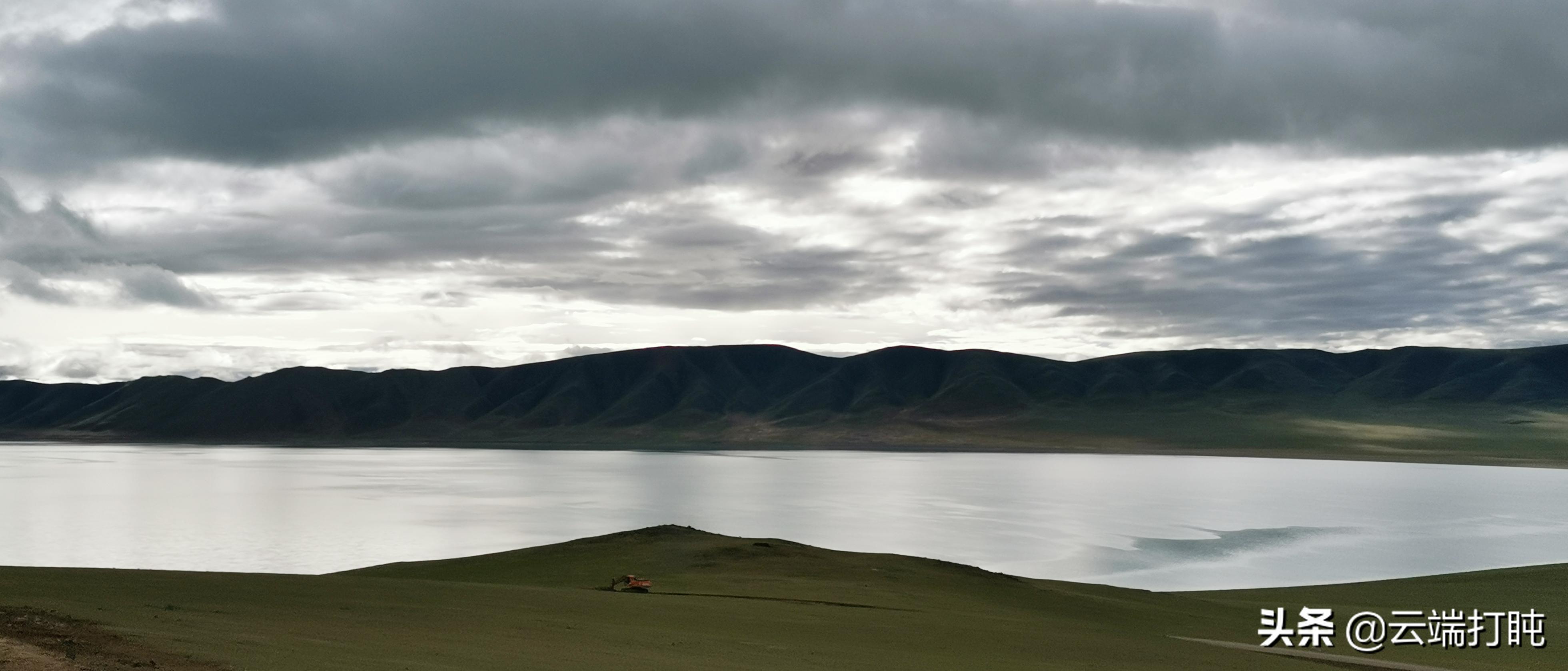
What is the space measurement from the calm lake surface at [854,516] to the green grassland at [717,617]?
1096 cm

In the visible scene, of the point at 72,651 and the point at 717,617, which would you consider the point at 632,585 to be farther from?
the point at 72,651

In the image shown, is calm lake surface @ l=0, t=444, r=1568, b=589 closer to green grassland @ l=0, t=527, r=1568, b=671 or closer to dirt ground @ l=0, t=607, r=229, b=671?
green grassland @ l=0, t=527, r=1568, b=671

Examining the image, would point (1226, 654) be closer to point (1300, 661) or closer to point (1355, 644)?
point (1300, 661)

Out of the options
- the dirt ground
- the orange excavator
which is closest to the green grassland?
the orange excavator

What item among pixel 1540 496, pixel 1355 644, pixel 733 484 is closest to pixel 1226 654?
pixel 1355 644

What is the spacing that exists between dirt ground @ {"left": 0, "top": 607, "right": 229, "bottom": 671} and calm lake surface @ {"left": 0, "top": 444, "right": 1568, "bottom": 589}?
2517 centimetres

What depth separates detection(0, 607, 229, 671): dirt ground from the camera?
12531 mm

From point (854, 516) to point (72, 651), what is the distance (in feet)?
179

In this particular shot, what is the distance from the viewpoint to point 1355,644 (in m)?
23.7

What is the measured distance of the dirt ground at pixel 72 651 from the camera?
41.1 ft

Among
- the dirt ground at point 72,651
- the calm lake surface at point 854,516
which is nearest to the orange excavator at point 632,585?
the dirt ground at point 72,651

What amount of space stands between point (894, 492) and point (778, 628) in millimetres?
68205

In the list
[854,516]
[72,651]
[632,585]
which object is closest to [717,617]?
[632,585]

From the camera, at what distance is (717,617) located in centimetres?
2220
